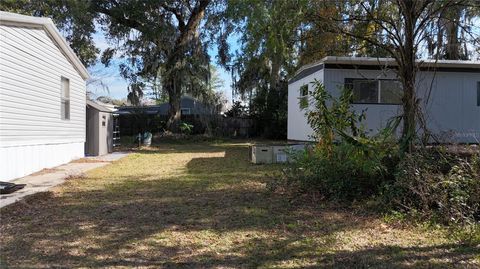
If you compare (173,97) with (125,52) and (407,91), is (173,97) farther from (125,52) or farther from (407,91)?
(407,91)

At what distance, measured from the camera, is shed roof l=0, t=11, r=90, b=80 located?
9.73 meters

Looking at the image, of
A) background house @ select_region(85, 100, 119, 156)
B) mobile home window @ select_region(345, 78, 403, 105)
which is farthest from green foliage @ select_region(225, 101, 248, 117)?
mobile home window @ select_region(345, 78, 403, 105)

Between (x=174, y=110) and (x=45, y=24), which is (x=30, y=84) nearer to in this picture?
(x=45, y=24)

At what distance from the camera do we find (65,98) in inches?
554

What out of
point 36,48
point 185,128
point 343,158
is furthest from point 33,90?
point 185,128

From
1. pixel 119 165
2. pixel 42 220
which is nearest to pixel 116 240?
pixel 42 220

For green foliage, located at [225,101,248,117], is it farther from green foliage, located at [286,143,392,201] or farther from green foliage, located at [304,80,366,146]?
green foliage, located at [286,143,392,201]

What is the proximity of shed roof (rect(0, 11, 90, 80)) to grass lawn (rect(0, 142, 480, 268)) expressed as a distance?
384 centimetres

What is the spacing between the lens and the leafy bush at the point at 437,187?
5770mm

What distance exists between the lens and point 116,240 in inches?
209

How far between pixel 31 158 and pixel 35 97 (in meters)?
1.44

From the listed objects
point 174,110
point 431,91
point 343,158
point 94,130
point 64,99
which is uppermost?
point 431,91

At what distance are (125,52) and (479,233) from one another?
2507 cm

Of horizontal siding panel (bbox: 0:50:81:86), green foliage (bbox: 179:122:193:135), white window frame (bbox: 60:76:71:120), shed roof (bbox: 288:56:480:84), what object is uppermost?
shed roof (bbox: 288:56:480:84)
